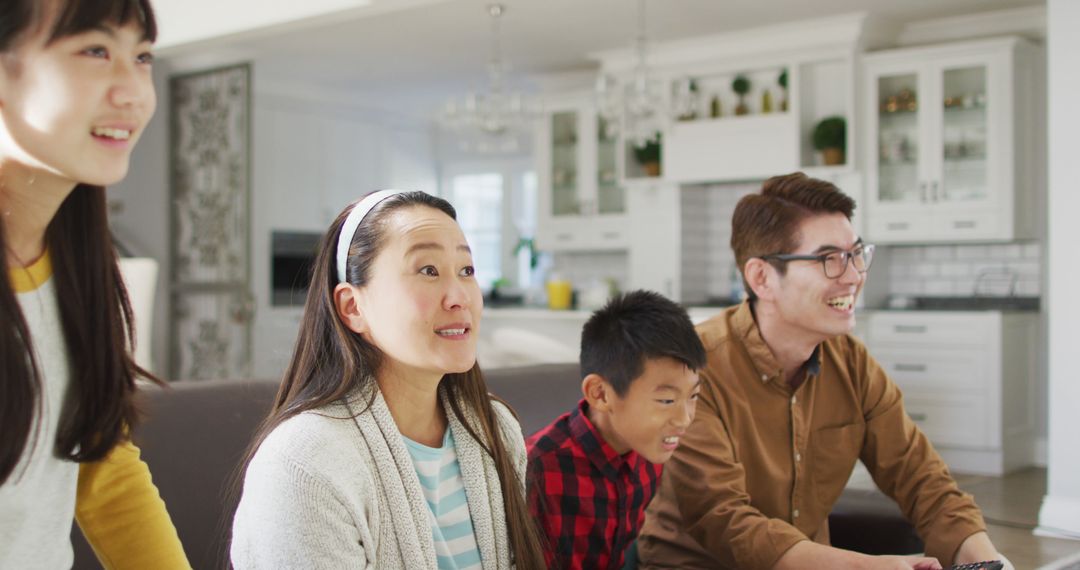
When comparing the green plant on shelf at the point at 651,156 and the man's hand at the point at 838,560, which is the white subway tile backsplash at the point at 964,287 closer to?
the green plant on shelf at the point at 651,156

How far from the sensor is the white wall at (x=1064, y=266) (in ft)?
13.3

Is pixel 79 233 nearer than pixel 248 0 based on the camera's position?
Yes

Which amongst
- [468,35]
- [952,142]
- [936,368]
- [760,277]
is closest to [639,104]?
[468,35]

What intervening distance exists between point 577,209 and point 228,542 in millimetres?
5921

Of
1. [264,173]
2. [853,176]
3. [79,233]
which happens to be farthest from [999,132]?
[79,233]

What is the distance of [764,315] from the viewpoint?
81.7 inches

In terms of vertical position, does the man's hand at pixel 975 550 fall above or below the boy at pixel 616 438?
below

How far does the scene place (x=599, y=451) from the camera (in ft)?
5.64

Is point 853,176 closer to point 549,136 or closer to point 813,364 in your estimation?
point 549,136

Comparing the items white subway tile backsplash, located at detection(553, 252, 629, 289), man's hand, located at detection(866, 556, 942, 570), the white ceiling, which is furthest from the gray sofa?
white subway tile backsplash, located at detection(553, 252, 629, 289)

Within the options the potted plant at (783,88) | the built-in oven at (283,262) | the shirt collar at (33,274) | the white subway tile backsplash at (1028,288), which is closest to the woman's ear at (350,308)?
the shirt collar at (33,274)

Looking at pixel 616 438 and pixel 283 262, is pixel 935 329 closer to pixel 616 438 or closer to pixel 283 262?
pixel 616 438

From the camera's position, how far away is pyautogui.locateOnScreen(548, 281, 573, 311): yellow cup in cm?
720

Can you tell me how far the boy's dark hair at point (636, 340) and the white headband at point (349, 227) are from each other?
20.4 inches
